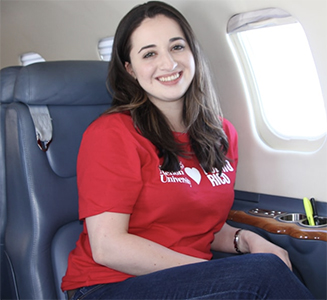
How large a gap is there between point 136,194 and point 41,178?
17.7 inches

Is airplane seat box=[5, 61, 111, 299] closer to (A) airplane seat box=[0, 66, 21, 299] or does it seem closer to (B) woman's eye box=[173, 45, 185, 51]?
(A) airplane seat box=[0, 66, 21, 299]

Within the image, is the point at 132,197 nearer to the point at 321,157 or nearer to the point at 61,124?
the point at 61,124

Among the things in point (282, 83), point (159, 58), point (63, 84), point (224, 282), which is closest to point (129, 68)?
point (159, 58)


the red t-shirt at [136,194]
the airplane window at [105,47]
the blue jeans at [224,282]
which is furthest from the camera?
the airplane window at [105,47]

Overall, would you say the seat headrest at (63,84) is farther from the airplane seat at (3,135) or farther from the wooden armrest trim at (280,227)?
the wooden armrest trim at (280,227)

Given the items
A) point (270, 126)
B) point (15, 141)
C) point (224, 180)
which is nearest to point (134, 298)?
point (224, 180)

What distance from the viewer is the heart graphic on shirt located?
6.04 feet

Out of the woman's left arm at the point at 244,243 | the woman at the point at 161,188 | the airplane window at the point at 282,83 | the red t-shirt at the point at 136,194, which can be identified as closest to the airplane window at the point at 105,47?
the airplane window at the point at 282,83

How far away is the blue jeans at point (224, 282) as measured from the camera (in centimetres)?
142

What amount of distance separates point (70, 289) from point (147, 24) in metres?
1.01

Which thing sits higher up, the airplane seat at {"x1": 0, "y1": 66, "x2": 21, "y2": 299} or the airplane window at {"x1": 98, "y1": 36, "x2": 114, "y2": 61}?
the airplane window at {"x1": 98, "y1": 36, "x2": 114, "y2": 61}

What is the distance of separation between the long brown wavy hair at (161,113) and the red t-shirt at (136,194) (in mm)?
44

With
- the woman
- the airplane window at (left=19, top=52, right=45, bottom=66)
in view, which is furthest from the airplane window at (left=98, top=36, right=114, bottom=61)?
the woman

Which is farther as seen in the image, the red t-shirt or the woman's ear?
the woman's ear
